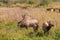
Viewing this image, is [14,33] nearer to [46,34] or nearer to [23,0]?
[46,34]

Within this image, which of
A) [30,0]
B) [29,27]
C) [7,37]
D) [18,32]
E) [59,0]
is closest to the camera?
[7,37]

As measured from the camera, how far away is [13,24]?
59.8ft

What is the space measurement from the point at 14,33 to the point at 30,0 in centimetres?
3979

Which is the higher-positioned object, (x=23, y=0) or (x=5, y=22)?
(x=5, y=22)

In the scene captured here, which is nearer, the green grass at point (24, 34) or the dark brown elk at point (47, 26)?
the green grass at point (24, 34)

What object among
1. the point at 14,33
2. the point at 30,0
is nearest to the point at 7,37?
the point at 14,33

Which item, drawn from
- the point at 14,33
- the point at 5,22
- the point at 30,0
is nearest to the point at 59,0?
the point at 30,0

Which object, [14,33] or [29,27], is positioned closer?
[14,33]

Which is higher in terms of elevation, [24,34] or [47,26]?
[47,26]

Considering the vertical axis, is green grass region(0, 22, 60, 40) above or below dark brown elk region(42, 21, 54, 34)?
below

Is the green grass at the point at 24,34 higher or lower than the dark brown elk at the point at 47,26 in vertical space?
lower

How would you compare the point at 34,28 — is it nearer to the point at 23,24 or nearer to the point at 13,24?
the point at 23,24

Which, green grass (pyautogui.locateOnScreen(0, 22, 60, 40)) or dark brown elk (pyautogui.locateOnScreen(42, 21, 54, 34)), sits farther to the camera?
dark brown elk (pyautogui.locateOnScreen(42, 21, 54, 34))

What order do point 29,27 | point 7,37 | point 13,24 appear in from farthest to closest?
point 13,24 < point 29,27 < point 7,37
